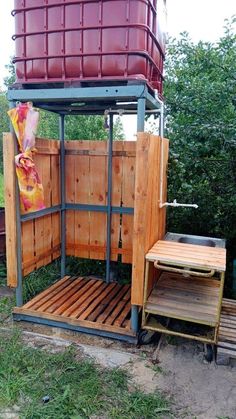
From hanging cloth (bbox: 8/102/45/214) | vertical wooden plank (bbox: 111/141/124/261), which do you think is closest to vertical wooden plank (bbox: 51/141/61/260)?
vertical wooden plank (bbox: 111/141/124/261)

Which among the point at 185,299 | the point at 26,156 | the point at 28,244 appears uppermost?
the point at 26,156

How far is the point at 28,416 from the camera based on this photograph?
1976 mm

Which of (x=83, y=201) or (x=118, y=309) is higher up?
(x=83, y=201)

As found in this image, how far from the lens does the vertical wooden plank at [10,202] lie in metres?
2.82

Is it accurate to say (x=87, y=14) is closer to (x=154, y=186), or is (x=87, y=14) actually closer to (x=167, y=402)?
(x=154, y=186)

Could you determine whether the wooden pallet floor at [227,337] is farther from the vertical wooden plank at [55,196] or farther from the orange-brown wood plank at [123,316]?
the vertical wooden plank at [55,196]

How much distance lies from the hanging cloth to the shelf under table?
1.32m

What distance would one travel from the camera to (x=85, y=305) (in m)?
3.31

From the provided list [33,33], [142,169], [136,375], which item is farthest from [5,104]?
[136,375]

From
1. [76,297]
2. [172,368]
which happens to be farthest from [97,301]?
[172,368]

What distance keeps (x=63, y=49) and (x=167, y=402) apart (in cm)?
260

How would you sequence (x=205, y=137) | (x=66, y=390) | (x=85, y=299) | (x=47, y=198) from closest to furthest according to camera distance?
(x=66, y=390) → (x=205, y=137) → (x=85, y=299) → (x=47, y=198)

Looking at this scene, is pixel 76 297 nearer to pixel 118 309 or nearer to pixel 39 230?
pixel 118 309

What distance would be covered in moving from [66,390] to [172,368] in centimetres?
82
